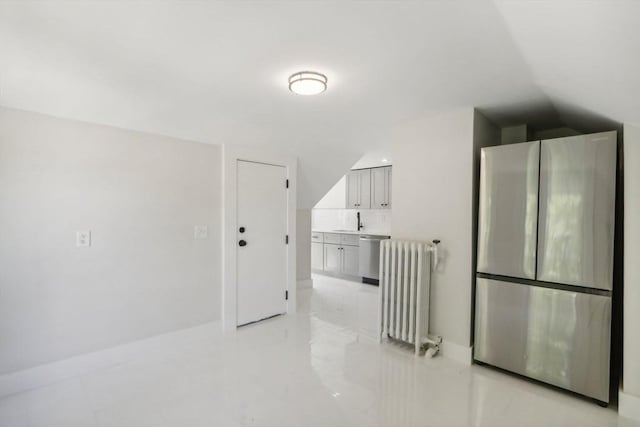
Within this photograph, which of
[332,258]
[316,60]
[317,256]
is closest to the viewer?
[316,60]

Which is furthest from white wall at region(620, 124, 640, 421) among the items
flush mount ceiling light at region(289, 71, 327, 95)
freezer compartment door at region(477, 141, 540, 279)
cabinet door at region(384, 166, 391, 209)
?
cabinet door at region(384, 166, 391, 209)

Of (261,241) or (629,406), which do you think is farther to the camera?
(261,241)

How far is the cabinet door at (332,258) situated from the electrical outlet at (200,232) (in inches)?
122

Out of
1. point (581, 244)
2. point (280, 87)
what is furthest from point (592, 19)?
point (280, 87)

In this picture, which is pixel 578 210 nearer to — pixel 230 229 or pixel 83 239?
pixel 230 229

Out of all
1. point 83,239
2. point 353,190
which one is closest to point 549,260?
point 83,239

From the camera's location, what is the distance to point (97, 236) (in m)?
2.54

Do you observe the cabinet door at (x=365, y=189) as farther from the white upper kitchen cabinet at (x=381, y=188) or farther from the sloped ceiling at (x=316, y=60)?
the sloped ceiling at (x=316, y=60)

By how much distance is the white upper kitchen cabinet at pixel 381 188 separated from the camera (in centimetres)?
552

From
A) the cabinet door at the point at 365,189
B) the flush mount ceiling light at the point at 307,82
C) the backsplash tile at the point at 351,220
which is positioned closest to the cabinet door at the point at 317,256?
the backsplash tile at the point at 351,220

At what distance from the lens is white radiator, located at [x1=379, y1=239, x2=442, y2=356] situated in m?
2.81

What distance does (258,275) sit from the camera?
3.63 m

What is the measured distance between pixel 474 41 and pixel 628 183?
1.38m

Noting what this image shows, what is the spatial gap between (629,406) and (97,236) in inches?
156
